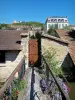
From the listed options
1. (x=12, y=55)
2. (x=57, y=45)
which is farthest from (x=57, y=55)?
(x=12, y=55)

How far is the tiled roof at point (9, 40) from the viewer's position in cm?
2011

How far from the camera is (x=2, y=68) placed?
20188mm

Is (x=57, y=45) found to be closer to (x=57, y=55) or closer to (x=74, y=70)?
(x=57, y=55)

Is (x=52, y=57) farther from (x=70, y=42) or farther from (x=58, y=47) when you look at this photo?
(x=70, y=42)

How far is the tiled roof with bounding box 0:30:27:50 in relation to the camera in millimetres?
20109

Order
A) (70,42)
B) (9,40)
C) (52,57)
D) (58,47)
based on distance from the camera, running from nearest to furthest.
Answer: (52,57) → (58,47) → (9,40) → (70,42)

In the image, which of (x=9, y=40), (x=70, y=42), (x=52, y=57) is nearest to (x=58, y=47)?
(x=52, y=57)

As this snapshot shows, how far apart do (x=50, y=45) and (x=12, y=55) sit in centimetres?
353

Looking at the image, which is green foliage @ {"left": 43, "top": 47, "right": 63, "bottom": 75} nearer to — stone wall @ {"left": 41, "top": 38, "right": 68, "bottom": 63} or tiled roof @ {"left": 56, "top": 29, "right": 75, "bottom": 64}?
stone wall @ {"left": 41, "top": 38, "right": 68, "bottom": 63}

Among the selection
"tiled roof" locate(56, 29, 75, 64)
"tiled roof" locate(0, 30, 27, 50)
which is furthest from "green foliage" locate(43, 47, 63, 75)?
"tiled roof" locate(0, 30, 27, 50)

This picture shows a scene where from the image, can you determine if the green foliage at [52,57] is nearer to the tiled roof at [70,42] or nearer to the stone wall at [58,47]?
the stone wall at [58,47]

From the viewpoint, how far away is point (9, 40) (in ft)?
72.7

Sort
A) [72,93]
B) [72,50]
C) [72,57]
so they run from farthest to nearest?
[72,50]
[72,57]
[72,93]

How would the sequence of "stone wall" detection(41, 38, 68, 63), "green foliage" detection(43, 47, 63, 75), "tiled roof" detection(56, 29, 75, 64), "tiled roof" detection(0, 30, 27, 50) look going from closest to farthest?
1. "green foliage" detection(43, 47, 63, 75)
2. "tiled roof" detection(0, 30, 27, 50)
3. "stone wall" detection(41, 38, 68, 63)
4. "tiled roof" detection(56, 29, 75, 64)
